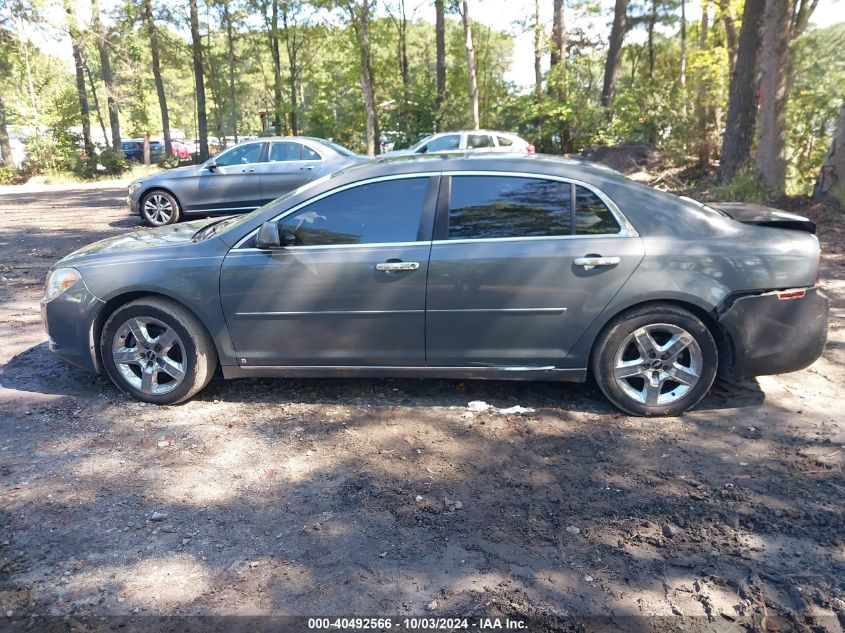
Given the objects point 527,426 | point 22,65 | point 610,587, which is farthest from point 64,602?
point 22,65

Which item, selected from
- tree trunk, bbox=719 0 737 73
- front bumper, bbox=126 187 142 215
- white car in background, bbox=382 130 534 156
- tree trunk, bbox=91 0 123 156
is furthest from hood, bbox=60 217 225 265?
tree trunk, bbox=91 0 123 156

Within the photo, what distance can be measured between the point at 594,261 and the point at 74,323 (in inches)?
138

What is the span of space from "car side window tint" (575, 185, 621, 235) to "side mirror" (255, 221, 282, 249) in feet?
6.29

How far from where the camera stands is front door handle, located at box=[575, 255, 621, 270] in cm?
394

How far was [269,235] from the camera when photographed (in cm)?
409

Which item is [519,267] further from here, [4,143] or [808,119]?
[4,143]

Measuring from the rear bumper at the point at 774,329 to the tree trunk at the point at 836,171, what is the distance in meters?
6.93

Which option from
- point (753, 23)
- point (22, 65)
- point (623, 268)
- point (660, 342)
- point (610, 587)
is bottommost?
point (610, 587)

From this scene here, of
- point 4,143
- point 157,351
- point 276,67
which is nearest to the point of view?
point 157,351

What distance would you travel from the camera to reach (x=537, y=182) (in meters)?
4.15

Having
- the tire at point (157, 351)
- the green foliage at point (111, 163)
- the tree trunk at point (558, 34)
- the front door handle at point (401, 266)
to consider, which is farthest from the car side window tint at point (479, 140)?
the green foliage at point (111, 163)

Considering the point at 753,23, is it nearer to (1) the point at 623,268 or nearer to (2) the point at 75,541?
(1) the point at 623,268

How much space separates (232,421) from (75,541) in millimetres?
1328

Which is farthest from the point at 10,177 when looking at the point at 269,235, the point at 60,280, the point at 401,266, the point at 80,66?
the point at 401,266
